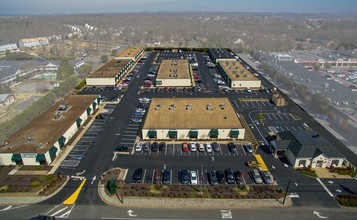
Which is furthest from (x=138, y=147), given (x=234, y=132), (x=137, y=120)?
(x=234, y=132)

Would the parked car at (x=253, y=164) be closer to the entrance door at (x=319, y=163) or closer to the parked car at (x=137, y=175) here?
the entrance door at (x=319, y=163)

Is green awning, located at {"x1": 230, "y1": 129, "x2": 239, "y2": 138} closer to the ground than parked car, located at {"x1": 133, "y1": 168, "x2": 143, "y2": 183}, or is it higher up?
higher up

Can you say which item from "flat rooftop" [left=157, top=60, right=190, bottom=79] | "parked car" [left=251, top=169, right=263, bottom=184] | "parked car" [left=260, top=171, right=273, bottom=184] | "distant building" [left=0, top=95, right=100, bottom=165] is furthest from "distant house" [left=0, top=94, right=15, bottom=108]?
"parked car" [left=260, top=171, right=273, bottom=184]

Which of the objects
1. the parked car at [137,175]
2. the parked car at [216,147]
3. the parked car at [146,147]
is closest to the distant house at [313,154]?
the parked car at [216,147]

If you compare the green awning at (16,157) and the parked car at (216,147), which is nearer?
the green awning at (16,157)

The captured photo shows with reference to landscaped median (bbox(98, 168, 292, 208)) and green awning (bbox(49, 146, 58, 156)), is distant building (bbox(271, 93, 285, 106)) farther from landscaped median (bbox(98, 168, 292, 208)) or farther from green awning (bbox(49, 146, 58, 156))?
green awning (bbox(49, 146, 58, 156))

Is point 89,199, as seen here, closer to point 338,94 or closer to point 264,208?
point 264,208
